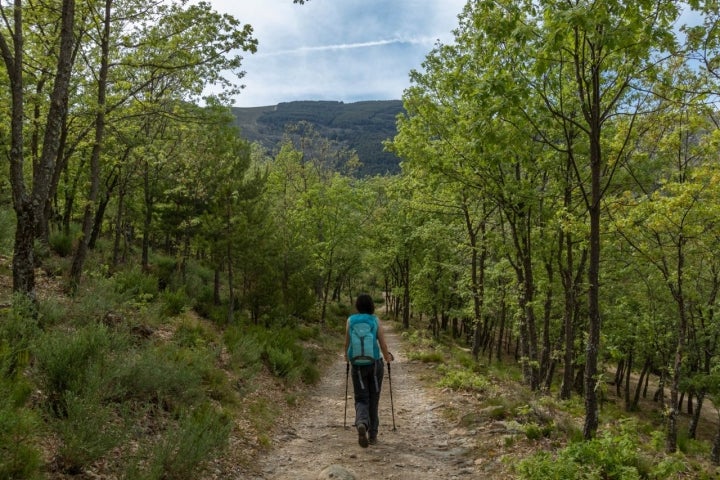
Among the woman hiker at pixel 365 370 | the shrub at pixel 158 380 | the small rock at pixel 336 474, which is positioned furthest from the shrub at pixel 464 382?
the shrub at pixel 158 380

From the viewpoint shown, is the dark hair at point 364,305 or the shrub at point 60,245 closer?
the dark hair at point 364,305

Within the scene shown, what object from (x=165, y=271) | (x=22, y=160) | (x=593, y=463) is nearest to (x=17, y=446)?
(x=22, y=160)

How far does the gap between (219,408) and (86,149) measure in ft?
51.0

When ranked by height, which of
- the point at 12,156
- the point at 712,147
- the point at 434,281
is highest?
the point at 712,147

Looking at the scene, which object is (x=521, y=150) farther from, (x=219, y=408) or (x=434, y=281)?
(x=434, y=281)

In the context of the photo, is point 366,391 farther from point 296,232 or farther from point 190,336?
point 296,232

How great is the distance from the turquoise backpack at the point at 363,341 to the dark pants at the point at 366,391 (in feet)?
0.41

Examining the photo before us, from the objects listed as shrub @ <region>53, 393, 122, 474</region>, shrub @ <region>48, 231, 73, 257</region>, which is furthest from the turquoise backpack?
shrub @ <region>48, 231, 73, 257</region>

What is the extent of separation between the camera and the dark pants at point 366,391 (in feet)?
21.4

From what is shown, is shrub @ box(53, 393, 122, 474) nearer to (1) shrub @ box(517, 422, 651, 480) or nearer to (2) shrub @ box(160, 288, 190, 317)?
(1) shrub @ box(517, 422, 651, 480)

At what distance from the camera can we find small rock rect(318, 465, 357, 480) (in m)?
5.25

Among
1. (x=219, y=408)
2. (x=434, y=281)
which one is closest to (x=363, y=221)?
(x=434, y=281)

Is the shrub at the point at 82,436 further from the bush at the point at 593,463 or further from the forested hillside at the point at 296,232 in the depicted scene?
the bush at the point at 593,463

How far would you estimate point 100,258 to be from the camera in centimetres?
1823
